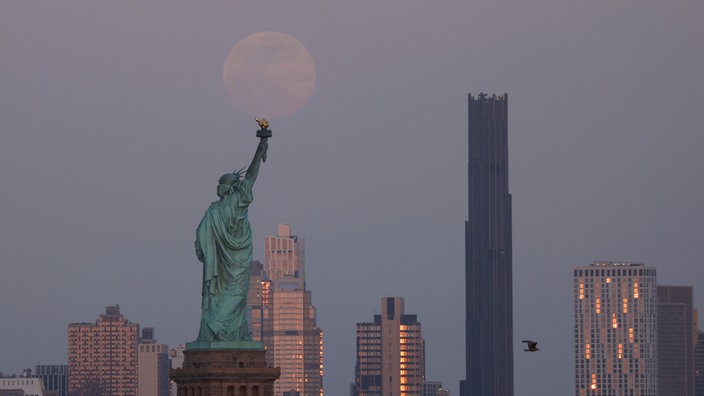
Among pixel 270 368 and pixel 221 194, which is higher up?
pixel 221 194

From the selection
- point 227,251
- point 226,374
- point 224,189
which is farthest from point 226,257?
point 226,374

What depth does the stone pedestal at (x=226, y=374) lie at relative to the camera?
277ft

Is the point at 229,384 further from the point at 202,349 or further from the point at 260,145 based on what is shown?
the point at 260,145

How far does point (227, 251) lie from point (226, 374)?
4497mm

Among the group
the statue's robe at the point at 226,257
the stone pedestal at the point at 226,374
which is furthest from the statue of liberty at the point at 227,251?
the stone pedestal at the point at 226,374

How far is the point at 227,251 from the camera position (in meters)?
87.1

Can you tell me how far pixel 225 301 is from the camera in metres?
86.8

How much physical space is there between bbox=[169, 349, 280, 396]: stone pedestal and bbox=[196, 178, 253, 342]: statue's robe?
3.61ft

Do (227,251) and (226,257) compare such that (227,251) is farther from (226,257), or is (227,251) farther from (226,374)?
(226,374)

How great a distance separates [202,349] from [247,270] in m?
3.16

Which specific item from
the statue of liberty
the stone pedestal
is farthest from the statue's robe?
the stone pedestal

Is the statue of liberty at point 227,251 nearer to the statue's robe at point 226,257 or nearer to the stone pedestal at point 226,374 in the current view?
the statue's robe at point 226,257

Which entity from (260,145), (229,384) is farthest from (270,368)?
(260,145)

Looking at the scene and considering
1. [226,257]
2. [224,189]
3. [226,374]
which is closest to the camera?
[226,374]
